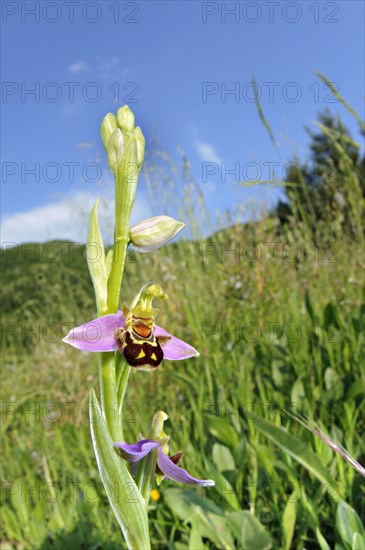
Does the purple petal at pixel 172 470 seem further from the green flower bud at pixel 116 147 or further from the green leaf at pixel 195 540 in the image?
the green flower bud at pixel 116 147

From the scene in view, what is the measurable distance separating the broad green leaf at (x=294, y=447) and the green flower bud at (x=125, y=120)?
63cm

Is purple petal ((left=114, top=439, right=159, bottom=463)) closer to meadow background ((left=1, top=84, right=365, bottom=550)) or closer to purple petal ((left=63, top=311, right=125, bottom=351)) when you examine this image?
purple petal ((left=63, top=311, right=125, bottom=351))

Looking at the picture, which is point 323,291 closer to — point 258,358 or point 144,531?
point 258,358

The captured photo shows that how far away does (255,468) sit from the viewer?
53.7 inches

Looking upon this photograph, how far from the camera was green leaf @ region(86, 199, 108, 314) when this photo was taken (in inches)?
33.5

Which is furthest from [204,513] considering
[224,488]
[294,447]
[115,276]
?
[115,276]

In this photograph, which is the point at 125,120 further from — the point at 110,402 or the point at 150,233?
the point at 110,402

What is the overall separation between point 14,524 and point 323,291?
1.88 meters

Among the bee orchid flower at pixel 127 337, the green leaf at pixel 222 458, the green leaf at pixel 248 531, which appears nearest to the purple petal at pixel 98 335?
the bee orchid flower at pixel 127 337

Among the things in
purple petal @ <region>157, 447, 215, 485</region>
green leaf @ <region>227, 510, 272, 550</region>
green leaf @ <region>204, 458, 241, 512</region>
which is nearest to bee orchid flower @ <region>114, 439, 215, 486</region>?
purple petal @ <region>157, 447, 215, 485</region>

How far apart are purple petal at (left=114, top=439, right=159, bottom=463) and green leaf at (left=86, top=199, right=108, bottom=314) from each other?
0.20 meters

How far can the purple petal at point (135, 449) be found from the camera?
78cm

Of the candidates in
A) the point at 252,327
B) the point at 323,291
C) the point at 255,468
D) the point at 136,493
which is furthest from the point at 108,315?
the point at 323,291

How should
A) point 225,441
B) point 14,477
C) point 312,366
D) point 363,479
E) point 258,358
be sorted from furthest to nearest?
1. point 14,477
2. point 258,358
3. point 312,366
4. point 225,441
5. point 363,479
